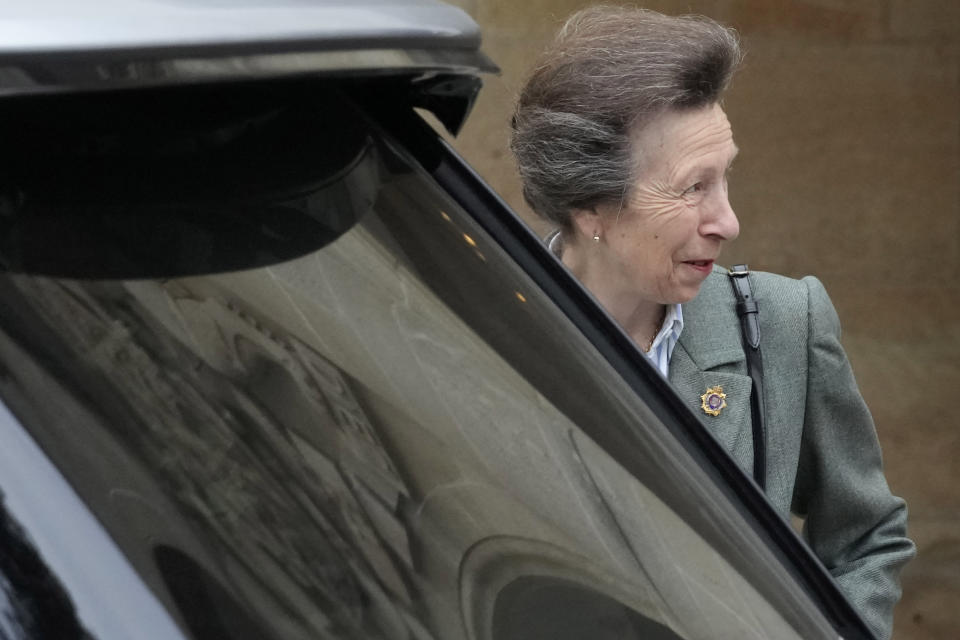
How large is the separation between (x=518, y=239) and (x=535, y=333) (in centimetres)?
12

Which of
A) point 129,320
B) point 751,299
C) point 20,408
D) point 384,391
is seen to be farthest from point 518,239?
point 751,299

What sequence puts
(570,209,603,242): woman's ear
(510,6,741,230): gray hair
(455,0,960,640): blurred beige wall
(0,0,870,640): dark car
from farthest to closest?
(455,0,960,640): blurred beige wall
(570,209,603,242): woman's ear
(510,6,741,230): gray hair
(0,0,870,640): dark car

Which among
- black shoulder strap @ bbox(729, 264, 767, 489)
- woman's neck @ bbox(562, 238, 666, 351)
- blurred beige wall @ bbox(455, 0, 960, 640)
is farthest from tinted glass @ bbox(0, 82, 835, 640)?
blurred beige wall @ bbox(455, 0, 960, 640)

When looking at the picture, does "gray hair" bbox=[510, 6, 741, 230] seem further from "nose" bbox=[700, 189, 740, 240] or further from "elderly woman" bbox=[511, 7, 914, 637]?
"nose" bbox=[700, 189, 740, 240]

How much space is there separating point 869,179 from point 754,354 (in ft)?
8.71

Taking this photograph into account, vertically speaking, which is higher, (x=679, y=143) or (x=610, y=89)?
(x=610, y=89)

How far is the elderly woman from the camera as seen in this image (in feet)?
9.08

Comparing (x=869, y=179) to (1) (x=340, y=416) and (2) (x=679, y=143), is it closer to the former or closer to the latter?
(2) (x=679, y=143)

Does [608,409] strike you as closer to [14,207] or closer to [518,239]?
[518,239]

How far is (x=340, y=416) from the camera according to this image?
1421 mm

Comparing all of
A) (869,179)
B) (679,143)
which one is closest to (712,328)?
(679,143)

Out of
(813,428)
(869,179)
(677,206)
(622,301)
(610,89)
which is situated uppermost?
(610,89)

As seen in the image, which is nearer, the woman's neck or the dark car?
the dark car

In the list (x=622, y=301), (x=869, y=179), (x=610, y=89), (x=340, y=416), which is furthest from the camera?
(x=869, y=179)
